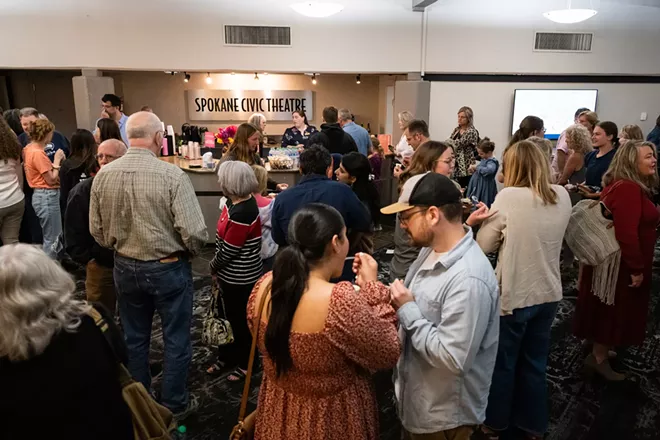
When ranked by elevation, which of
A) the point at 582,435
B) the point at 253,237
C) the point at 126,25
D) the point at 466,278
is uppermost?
the point at 126,25

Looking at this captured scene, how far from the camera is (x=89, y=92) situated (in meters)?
7.35

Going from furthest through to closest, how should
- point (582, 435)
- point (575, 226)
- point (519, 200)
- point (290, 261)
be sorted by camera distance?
point (575, 226), point (582, 435), point (519, 200), point (290, 261)

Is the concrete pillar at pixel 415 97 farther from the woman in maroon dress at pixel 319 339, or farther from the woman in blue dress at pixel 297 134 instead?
the woman in maroon dress at pixel 319 339

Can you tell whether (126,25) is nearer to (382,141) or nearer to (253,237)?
(382,141)

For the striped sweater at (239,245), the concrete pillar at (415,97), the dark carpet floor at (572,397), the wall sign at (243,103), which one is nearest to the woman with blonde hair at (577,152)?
the dark carpet floor at (572,397)

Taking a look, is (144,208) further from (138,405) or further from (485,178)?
(485,178)

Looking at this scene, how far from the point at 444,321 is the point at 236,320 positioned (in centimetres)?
188

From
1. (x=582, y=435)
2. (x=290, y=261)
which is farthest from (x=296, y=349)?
(x=582, y=435)

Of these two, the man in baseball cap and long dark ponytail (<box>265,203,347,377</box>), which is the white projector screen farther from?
long dark ponytail (<box>265,203,347,377</box>)

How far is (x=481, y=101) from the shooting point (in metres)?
8.15

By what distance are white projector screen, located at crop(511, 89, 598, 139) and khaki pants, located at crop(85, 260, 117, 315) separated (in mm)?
7030

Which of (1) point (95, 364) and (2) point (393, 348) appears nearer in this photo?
(1) point (95, 364)

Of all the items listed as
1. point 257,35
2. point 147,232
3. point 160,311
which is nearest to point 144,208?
point 147,232

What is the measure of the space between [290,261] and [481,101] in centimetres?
741
